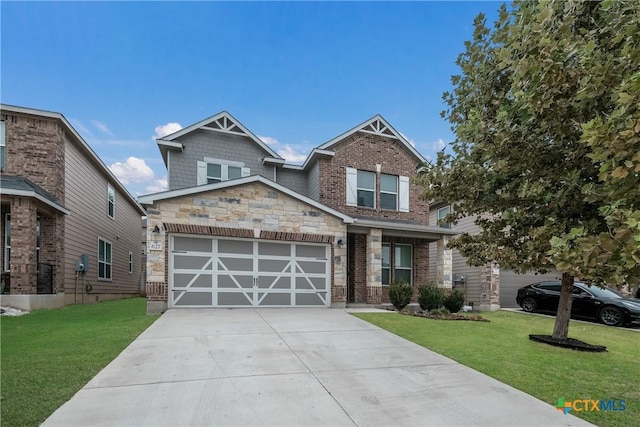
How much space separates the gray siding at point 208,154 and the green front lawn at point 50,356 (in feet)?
19.5

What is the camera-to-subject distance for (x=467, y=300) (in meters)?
15.6

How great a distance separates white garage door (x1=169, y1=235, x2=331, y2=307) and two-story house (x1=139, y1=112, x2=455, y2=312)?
0.03 m

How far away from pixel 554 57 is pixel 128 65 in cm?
1607

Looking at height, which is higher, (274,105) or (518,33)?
(274,105)

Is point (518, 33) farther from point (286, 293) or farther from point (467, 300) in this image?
point (467, 300)

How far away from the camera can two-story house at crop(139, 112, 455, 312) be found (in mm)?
10227

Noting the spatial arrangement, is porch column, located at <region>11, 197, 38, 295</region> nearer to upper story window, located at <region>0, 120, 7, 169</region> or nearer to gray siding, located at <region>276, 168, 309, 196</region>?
upper story window, located at <region>0, 120, 7, 169</region>

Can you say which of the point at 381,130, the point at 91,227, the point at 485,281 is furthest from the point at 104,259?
the point at 485,281

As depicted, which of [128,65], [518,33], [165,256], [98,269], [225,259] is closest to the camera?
[518,33]

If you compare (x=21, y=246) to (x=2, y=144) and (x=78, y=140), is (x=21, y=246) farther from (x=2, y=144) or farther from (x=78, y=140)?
(x=78, y=140)

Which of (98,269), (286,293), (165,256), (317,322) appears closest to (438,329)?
(317,322)

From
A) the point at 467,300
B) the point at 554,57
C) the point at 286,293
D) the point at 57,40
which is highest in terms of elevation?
the point at 57,40

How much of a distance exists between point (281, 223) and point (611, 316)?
11.0m

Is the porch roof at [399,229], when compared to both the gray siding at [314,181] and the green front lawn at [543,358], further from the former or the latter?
the green front lawn at [543,358]
